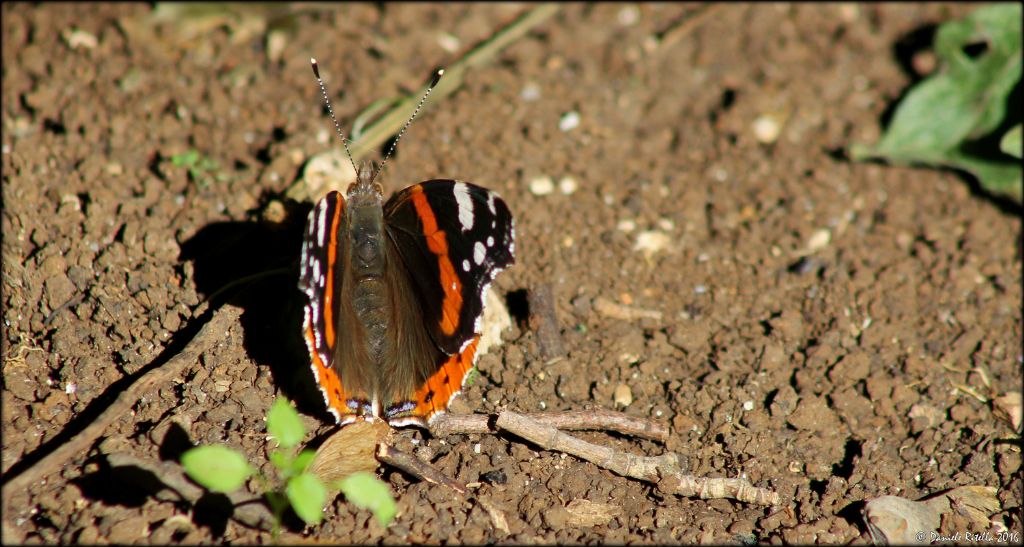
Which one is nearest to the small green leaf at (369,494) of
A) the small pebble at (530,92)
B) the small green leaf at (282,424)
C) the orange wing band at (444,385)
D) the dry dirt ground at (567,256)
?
the small green leaf at (282,424)

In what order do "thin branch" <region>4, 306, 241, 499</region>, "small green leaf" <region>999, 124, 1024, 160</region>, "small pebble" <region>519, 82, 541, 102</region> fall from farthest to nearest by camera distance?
"small pebble" <region>519, 82, 541, 102</region> < "small green leaf" <region>999, 124, 1024, 160</region> < "thin branch" <region>4, 306, 241, 499</region>

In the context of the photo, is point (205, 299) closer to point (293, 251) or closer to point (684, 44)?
point (293, 251)

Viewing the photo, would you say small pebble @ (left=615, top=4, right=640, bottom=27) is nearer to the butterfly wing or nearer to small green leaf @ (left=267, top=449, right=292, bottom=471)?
the butterfly wing

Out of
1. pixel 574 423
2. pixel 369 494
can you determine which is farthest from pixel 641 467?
pixel 369 494

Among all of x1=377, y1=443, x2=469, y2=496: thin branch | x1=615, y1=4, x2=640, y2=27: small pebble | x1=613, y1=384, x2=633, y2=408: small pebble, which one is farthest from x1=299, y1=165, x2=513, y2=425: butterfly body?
x1=615, y1=4, x2=640, y2=27: small pebble

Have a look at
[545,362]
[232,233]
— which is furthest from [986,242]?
[232,233]

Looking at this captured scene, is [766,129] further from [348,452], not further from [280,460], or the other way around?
[280,460]

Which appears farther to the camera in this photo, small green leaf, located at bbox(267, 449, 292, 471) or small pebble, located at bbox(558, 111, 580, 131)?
small pebble, located at bbox(558, 111, 580, 131)
